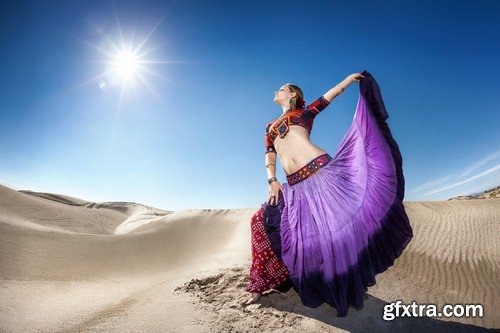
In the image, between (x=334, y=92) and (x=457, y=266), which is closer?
(x=334, y=92)

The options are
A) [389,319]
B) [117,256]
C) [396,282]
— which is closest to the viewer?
[389,319]

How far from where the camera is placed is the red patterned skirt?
109 inches

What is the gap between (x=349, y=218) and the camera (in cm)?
234

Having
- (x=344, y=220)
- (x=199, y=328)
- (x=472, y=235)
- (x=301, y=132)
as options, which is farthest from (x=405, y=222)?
(x=472, y=235)

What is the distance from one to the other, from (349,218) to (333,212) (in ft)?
0.51

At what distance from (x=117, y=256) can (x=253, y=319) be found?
385 cm

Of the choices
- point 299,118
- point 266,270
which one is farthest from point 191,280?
point 299,118

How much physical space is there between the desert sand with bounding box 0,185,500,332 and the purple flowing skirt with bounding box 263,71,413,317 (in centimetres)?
46

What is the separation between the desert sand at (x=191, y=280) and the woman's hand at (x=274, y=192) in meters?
1.00

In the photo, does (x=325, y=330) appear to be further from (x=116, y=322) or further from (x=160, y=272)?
(x=160, y=272)

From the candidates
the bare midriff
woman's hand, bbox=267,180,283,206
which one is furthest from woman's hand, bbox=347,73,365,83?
woman's hand, bbox=267,180,283,206

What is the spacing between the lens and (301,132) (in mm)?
3080

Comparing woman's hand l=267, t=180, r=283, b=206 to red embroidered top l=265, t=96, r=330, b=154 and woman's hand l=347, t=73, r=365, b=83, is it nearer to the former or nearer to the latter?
red embroidered top l=265, t=96, r=330, b=154

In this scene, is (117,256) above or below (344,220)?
above
